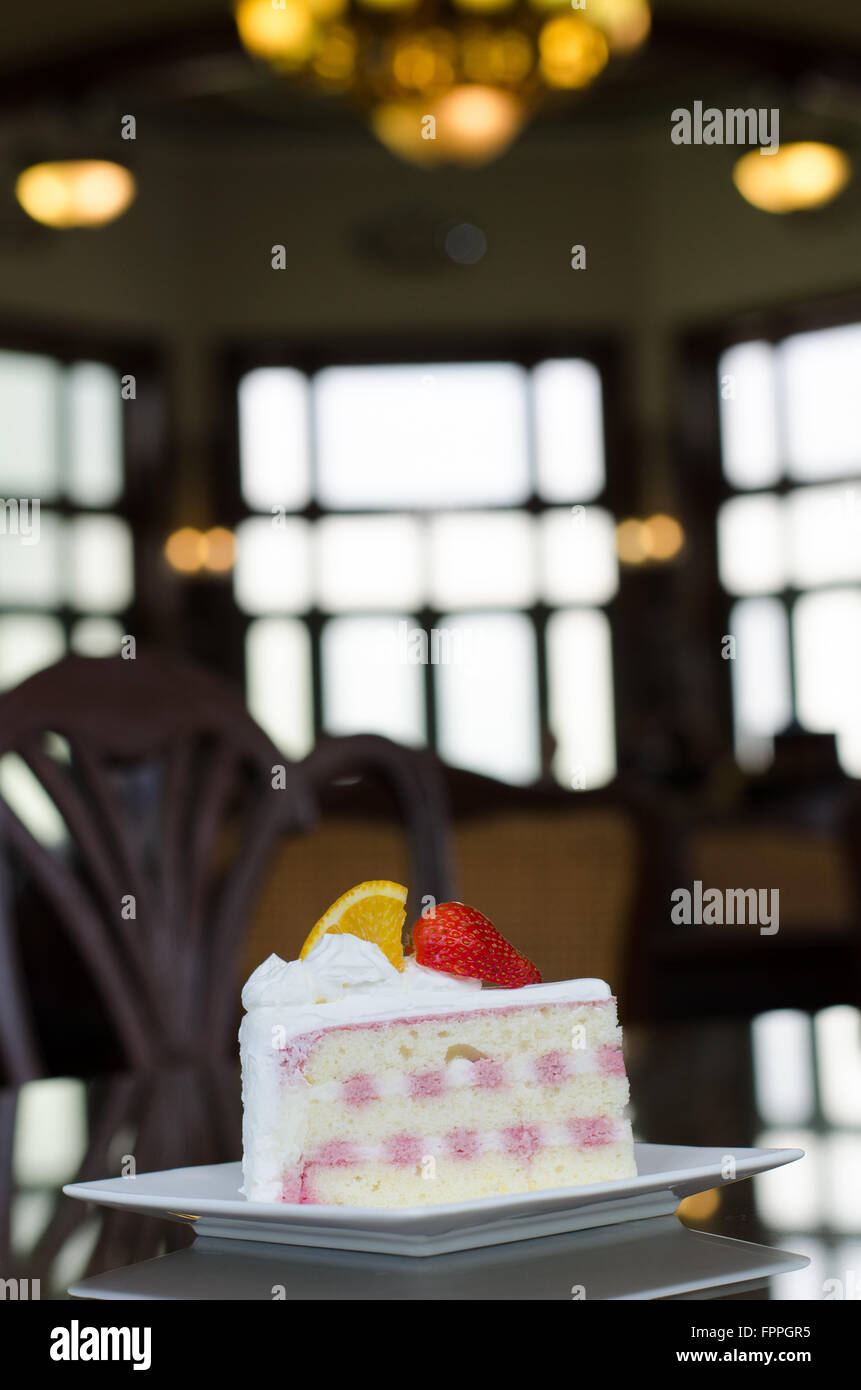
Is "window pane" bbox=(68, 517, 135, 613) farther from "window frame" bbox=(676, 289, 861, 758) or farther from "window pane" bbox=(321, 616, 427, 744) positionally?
"window frame" bbox=(676, 289, 861, 758)

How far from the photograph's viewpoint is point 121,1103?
1158 mm

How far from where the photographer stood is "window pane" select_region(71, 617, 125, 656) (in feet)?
27.4

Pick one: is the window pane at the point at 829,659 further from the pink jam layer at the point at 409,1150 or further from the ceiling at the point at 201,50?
the pink jam layer at the point at 409,1150

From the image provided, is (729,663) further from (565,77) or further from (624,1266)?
(624,1266)

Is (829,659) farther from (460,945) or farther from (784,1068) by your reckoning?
(460,945)

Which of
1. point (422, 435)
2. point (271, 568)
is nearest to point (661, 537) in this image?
point (422, 435)

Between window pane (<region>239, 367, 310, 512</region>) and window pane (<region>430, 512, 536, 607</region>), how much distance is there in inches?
31.1

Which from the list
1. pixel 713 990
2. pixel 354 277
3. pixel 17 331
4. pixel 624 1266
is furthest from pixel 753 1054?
pixel 354 277

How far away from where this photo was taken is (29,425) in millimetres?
8344

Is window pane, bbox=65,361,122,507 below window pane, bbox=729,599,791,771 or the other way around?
the other way around

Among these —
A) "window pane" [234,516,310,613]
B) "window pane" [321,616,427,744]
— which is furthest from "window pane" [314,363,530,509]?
"window pane" [321,616,427,744]

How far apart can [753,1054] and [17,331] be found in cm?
763

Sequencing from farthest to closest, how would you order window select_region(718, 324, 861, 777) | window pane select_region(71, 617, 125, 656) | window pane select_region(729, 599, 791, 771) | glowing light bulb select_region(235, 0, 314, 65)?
window pane select_region(729, 599, 791, 771)
window select_region(718, 324, 861, 777)
window pane select_region(71, 617, 125, 656)
glowing light bulb select_region(235, 0, 314, 65)

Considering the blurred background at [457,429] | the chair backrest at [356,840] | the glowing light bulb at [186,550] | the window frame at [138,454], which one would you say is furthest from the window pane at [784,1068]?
the glowing light bulb at [186,550]
